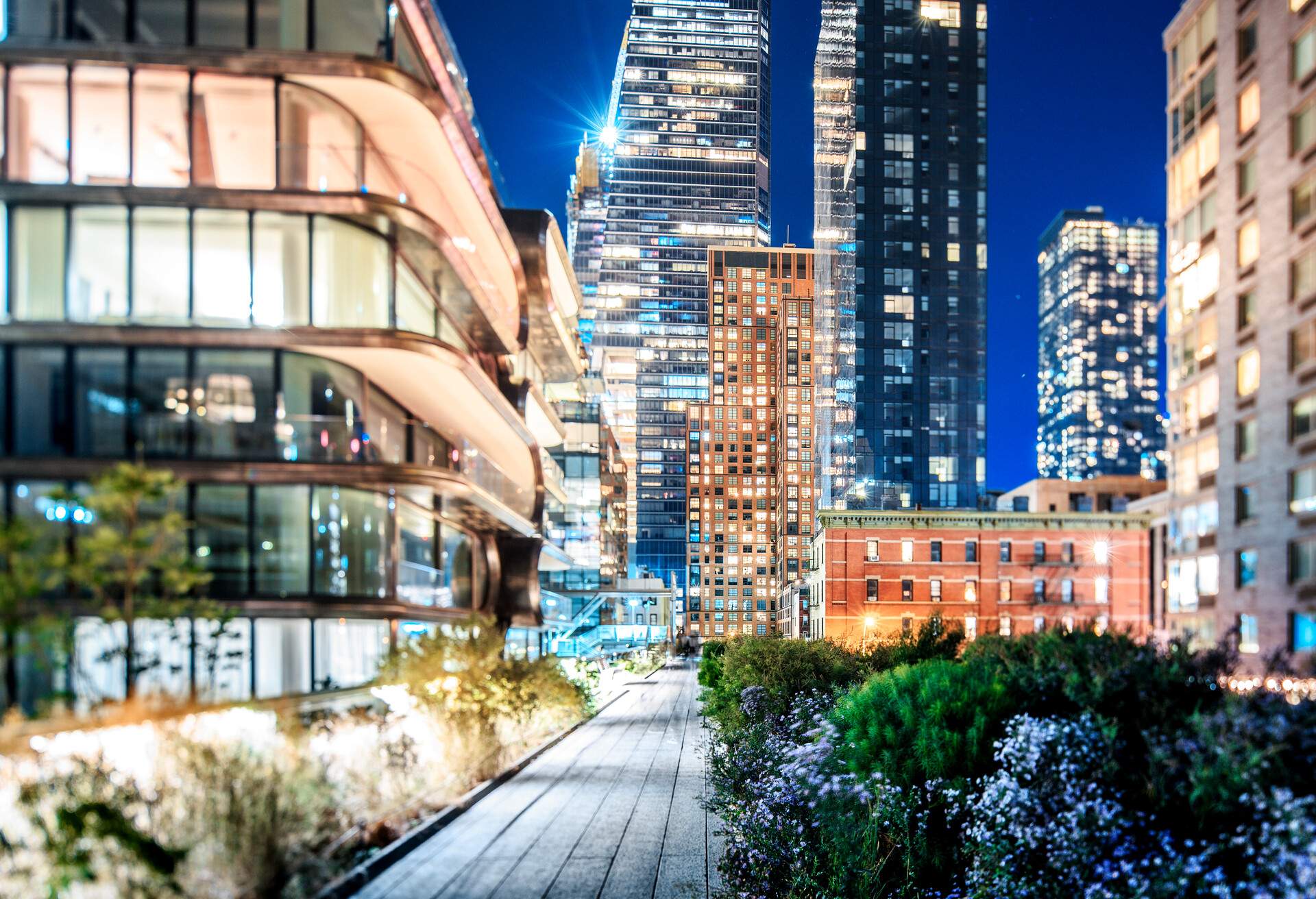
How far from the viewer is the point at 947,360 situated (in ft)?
352

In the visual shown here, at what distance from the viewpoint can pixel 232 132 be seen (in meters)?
21.0

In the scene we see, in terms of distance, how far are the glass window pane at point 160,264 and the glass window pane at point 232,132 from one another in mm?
1113

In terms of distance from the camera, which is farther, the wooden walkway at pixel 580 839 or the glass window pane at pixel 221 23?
the glass window pane at pixel 221 23

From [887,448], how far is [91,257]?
9288cm

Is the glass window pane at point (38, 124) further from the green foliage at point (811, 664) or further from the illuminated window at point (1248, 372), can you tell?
the illuminated window at point (1248, 372)

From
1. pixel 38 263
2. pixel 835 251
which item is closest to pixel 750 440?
pixel 835 251

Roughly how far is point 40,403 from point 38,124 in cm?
581

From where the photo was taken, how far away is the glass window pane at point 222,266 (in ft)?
65.9

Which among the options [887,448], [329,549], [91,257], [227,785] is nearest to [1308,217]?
[329,549]

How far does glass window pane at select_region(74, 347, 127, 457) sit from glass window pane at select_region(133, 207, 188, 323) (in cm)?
109

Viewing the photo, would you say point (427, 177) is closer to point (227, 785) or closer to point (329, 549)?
point (329, 549)

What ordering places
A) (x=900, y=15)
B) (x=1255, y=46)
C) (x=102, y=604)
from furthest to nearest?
(x=900, y=15) < (x=1255, y=46) < (x=102, y=604)

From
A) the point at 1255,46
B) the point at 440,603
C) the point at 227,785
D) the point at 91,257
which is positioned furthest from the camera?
the point at 1255,46

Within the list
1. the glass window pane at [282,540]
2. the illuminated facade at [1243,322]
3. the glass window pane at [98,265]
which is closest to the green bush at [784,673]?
the glass window pane at [282,540]
